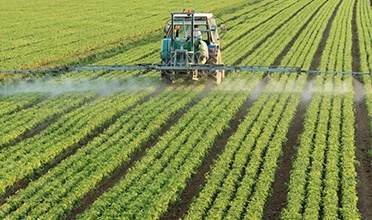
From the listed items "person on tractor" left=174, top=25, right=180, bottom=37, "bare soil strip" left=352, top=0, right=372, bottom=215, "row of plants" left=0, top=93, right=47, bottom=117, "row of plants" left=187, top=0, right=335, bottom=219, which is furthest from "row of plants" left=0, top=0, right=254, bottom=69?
"bare soil strip" left=352, top=0, right=372, bottom=215

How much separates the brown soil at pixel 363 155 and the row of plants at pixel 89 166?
609 cm

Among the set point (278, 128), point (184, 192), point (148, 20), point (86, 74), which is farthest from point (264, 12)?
→ point (184, 192)

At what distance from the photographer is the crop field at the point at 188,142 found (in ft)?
25.9

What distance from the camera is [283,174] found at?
9.29 meters

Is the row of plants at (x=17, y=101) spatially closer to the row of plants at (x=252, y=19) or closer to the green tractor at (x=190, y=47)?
the green tractor at (x=190, y=47)

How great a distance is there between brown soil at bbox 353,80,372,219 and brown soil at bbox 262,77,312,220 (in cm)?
173

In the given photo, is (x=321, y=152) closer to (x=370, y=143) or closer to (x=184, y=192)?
(x=370, y=143)

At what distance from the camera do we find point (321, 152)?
983cm

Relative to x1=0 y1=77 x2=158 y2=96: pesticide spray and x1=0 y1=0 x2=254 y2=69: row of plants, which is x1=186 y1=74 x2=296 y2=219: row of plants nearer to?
x1=0 y1=77 x2=158 y2=96: pesticide spray

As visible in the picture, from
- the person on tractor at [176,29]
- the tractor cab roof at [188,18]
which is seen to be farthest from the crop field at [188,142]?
the tractor cab roof at [188,18]

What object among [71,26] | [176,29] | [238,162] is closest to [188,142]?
[238,162]

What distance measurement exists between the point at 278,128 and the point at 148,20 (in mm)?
29517

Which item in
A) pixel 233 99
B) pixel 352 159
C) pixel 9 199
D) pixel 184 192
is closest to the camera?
pixel 9 199

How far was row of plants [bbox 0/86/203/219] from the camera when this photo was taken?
303 inches
